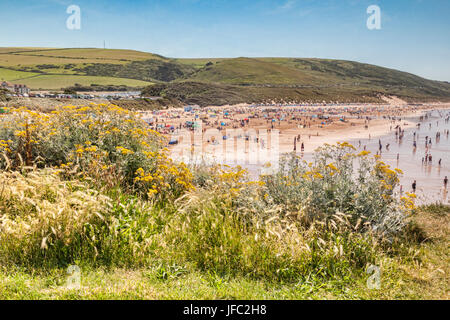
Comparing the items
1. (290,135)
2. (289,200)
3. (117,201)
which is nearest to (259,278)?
(289,200)

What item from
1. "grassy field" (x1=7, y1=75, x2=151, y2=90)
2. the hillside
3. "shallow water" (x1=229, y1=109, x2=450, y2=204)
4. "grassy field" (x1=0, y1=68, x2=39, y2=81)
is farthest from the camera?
"grassy field" (x1=0, y1=68, x2=39, y2=81)

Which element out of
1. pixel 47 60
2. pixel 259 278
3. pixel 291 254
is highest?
pixel 47 60

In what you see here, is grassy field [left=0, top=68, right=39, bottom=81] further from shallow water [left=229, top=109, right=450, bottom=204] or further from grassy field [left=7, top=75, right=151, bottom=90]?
shallow water [left=229, top=109, right=450, bottom=204]

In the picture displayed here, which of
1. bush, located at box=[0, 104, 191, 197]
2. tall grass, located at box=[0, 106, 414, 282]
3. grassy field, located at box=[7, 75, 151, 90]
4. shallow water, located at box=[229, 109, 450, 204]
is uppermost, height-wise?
grassy field, located at box=[7, 75, 151, 90]

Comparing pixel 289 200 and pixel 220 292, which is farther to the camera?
pixel 289 200

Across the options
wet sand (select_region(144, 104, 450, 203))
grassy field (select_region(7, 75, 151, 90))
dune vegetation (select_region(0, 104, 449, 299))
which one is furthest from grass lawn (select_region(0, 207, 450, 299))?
grassy field (select_region(7, 75, 151, 90))

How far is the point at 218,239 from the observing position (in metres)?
4.38

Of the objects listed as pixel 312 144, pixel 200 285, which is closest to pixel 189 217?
pixel 200 285

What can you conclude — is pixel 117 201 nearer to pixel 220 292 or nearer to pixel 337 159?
pixel 220 292

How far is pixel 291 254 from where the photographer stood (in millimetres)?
4102

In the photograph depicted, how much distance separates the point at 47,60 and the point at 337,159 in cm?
20608

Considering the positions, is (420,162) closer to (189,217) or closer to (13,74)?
(189,217)

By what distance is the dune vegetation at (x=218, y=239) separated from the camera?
3.71 m

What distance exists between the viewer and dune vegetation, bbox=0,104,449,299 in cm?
371
